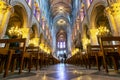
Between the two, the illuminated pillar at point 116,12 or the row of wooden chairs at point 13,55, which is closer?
the row of wooden chairs at point 13,55

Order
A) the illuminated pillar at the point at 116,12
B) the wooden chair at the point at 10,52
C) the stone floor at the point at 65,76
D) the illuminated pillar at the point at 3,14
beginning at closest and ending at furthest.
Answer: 1. the stone floor at the point at 65,76
2. the wooden chair at the point at 10,52
3. the illuminated pillar at the point at 3,14
4. the illuminated pillar at the point at 116,12

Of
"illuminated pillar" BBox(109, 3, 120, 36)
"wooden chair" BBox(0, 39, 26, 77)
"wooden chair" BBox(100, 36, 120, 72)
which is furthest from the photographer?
"illuminated pillar" BBox(109, 3, 120, 36)

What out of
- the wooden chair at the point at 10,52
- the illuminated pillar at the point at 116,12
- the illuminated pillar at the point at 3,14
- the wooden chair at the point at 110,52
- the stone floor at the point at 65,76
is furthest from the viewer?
the illuminated pillar at the point at 116,12

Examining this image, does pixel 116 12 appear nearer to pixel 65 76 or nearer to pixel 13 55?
pixel 65 76

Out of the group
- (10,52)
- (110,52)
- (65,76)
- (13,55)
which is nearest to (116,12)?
(110,52)

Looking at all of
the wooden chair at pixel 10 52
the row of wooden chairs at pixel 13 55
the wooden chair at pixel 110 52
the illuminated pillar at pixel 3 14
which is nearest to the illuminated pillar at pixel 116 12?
the wooden chair at pixel 110 52

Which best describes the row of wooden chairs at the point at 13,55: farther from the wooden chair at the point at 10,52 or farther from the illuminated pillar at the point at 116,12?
the illuminated pillar at the point at 116,12

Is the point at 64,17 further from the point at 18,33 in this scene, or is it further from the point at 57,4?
the point at 18,33

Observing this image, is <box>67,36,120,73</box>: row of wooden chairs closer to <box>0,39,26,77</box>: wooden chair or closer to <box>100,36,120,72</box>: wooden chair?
<box>100,36,120,72</box>: wooden chair

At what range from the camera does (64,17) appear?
37562mm

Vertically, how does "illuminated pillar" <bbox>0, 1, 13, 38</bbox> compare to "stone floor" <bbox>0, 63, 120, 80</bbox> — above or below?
above

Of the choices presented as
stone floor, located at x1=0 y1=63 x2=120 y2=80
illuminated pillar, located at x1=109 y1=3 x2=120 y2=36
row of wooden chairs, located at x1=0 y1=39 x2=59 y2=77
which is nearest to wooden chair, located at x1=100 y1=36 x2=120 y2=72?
stone floor, located at x1=0 y1=63 x2=120 y2=80

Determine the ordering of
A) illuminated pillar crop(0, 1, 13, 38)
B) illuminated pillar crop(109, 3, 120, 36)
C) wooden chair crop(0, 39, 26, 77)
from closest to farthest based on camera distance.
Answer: wooden chair crop(0, 39, 26, 77) < illuminated pillar crop(0, 1, 13, 38) < illuminated pillar crop(109, 3, 120, 36)

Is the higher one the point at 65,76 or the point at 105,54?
the point at 105,54
